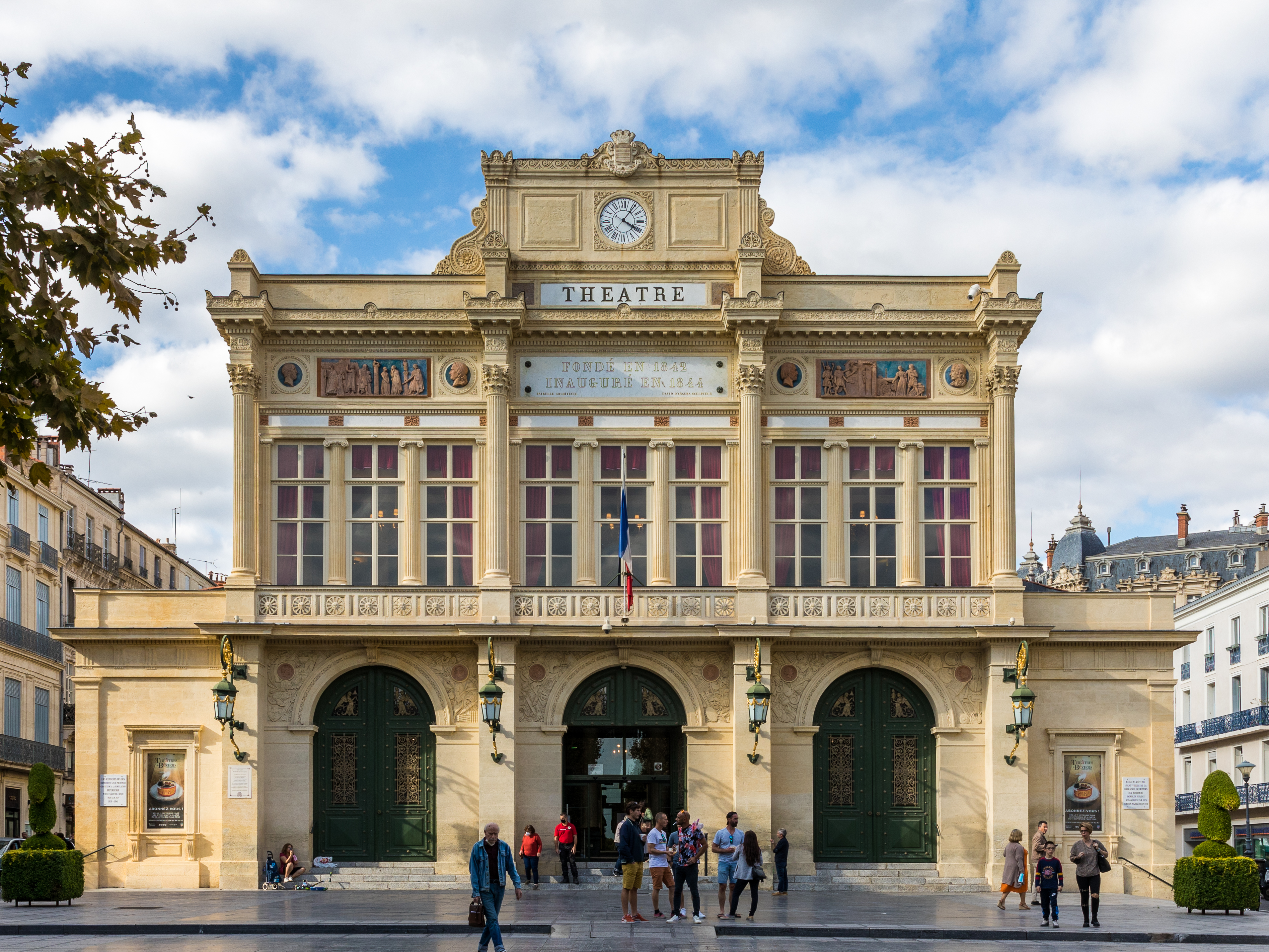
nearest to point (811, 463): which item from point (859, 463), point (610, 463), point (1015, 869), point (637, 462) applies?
point (859, 463)

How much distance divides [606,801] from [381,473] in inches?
358

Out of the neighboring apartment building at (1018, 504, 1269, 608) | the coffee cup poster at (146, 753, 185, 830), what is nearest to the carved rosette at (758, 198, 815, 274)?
the coffee cup poster at (146, 753, 185, 830)

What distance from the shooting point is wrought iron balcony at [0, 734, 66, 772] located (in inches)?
2008

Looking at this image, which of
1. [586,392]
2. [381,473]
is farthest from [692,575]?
[381,473]

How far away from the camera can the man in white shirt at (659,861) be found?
25.8m

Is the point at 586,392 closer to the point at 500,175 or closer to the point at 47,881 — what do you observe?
the point at 500,175

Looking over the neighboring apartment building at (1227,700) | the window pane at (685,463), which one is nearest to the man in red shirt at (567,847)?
the window pane at (685,463)

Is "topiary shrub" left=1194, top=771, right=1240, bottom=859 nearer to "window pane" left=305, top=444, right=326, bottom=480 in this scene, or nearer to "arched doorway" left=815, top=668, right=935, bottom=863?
"arched doorway" left=815, top=668, right=935, bottom=863

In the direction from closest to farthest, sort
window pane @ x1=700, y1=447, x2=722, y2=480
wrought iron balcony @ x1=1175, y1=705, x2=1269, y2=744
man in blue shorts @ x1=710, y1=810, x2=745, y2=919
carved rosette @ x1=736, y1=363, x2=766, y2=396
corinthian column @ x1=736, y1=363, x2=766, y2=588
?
man in blue shorts @ x1=710, y1=810, x2=745, y2=919 < corinthian column @ x1=736, y1=363, x2=766, y2=588 < carved rosette @ x1=736, y1=363, x2=766, y2=396 < window pane @ x1=700, y1=447, x2=722, y2=480 < wrought iron balcony @ x1=1175, y1=705, x2=1269, y2=744

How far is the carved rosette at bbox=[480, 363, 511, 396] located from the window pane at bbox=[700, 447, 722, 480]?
15.4ft

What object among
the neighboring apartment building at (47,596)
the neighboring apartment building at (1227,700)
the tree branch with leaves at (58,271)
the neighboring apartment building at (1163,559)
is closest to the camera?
the tree branch with leaves at (58,271)

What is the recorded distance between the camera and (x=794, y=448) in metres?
36.7

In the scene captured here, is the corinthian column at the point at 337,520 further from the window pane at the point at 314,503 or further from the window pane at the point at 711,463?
the window pane at the point at 711,463

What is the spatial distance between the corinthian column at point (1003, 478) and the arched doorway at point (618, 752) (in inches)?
311
